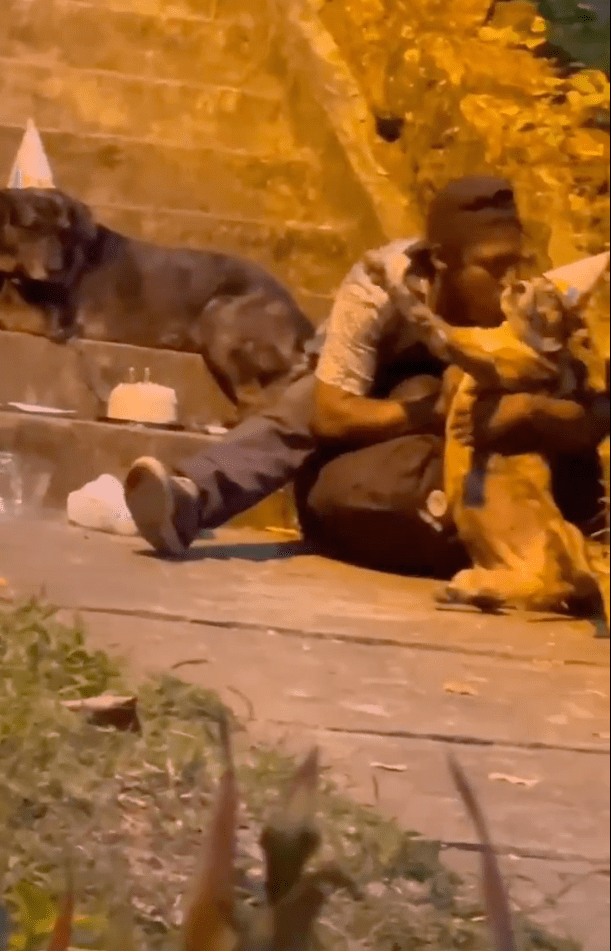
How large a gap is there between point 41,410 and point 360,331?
327 millimetres

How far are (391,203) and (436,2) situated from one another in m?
0.18

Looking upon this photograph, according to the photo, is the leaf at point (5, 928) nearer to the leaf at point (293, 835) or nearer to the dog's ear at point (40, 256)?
the leaf at point (293, 835)

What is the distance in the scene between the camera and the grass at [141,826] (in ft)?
3.15

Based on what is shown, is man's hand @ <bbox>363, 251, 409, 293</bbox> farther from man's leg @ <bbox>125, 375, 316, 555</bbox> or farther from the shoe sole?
the shoe sole

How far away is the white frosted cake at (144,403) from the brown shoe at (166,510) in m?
0.05

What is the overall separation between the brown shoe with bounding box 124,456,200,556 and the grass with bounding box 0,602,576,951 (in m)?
0.12

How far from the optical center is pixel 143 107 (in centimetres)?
115

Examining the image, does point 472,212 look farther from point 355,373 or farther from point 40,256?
point 40,256


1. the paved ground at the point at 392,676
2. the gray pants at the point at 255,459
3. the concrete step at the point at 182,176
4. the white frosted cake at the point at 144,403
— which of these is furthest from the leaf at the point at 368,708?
the concrete step at the point at 182,176

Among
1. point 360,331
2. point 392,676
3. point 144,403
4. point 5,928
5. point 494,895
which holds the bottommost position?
point 5,928

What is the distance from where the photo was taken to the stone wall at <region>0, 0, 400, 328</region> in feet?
3.69

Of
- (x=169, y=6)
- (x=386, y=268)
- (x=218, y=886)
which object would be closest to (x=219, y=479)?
(x=386, y=268)

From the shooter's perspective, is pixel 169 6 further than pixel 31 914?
Yes

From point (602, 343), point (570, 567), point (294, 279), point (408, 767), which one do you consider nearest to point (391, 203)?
point (294, 279)
